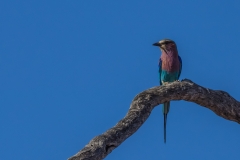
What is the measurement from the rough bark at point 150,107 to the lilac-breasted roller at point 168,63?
2554 millimetres

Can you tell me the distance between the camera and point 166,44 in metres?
8.85

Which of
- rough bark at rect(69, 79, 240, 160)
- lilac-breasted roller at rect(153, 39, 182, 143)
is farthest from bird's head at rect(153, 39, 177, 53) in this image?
rough bark at rect(69, 79, 240, 160)

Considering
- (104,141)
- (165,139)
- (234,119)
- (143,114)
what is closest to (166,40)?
(165,139)

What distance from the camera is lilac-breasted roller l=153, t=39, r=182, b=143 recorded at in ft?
29.0

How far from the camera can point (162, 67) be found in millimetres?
9297

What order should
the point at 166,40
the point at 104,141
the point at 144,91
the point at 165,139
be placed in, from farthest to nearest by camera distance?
the point at 166,40 → the point at 165,139 → the point at 144,91 → the point at 104,141

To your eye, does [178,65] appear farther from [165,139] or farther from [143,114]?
[143,114]

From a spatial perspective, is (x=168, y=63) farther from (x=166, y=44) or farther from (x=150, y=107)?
(x=150, y=107)

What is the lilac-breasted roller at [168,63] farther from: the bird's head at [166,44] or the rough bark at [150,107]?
the rough bark at [150,107]

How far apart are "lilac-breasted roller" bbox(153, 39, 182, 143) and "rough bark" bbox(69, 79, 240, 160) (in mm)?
2554

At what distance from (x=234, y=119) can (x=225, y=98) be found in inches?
10.9

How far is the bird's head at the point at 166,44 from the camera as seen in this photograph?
8.79 meters

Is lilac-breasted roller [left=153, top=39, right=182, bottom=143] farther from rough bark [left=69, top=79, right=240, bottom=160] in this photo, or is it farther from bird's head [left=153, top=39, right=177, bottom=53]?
rough bark [left=69, top=79, right=240, bottom=160]

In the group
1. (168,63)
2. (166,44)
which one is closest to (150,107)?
(166,44)
